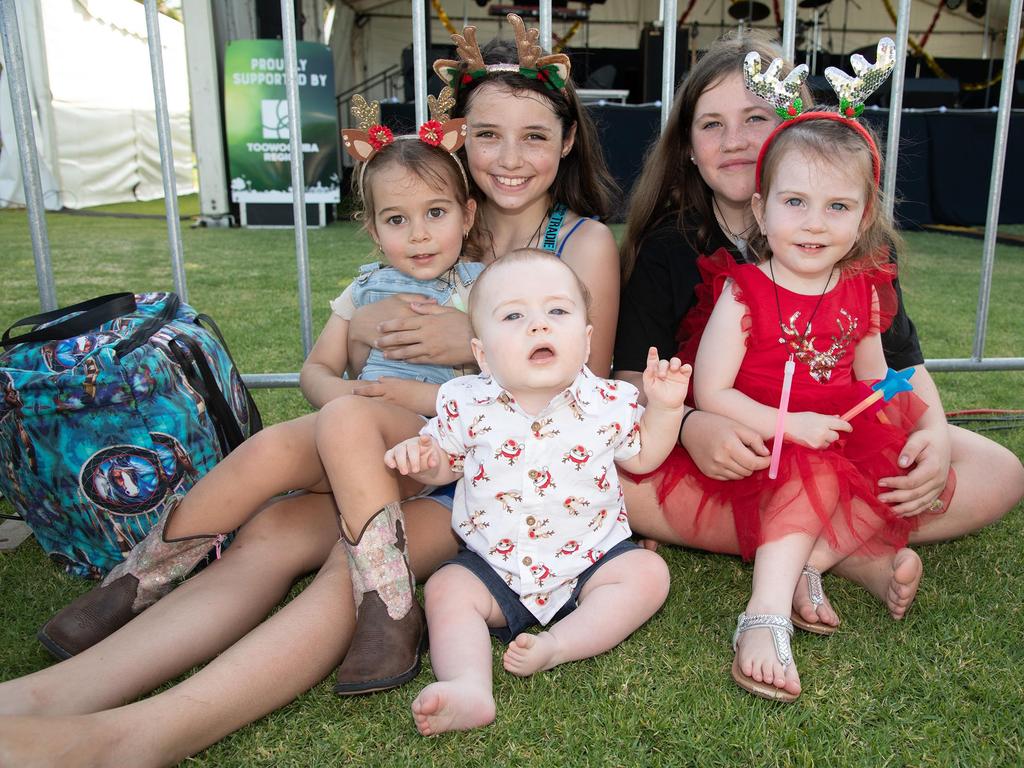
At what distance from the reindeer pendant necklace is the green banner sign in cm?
747

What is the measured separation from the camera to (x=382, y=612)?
1326 mm

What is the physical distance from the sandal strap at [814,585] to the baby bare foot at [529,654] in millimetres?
Answer: 497

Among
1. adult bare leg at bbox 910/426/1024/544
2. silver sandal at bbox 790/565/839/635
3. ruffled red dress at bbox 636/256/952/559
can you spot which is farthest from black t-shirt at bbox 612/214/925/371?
silver sandal at bbox 790/565/839/635

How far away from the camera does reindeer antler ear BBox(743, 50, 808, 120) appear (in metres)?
1.63

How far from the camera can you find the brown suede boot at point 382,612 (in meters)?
1.27

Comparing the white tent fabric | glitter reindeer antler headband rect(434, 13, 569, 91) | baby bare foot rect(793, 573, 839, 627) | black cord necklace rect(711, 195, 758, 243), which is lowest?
baby bare foot rect(793, 573, 839, 627)

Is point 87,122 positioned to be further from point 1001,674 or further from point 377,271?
point 1001,674

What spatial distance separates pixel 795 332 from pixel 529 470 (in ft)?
1.98

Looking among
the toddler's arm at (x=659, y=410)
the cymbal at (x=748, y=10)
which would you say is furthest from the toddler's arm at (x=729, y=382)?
the cymbal at (x=748, y=10)

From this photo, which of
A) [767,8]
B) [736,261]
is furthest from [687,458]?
[767,8]

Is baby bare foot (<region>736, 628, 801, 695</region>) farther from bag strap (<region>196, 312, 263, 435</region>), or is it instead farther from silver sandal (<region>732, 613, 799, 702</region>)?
bag strap (<region>196, 312, 263, 435</region>)

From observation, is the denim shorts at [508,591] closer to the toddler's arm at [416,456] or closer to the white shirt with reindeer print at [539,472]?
the white shirt with reindeer print at [539,472]

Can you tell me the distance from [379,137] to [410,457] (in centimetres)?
77

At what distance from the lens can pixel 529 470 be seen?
1.43 metres
